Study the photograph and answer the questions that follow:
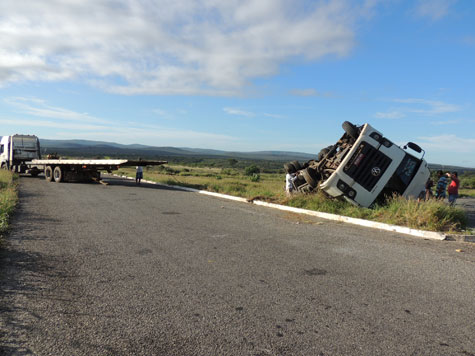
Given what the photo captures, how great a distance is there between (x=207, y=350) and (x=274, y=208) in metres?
9.80

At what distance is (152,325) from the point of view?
362 cm

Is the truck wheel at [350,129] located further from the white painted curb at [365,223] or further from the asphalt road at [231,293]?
the asphalt road at [231,293]

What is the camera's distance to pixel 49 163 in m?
21.8

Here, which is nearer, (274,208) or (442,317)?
(442,317)

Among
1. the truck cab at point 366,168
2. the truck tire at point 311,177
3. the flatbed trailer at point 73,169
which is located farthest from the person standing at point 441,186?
the flatbed trailer at point 73,169

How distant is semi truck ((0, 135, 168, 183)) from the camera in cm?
1940

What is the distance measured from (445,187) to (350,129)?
5892 mm

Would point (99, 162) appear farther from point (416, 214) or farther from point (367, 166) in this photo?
point (416, 214)

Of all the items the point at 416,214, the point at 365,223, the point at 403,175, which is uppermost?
the point at 403,175

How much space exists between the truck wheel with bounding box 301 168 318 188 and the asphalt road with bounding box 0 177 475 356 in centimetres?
429

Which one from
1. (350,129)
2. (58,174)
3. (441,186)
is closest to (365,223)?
(350,129)

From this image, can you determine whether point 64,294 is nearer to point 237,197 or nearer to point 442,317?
point 442,317

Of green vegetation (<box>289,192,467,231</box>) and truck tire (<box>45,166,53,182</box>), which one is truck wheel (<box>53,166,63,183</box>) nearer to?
truck tire (<box>45,166,53,182</box>)

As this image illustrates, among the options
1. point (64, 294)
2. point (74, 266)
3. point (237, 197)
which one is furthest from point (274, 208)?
point (64, 294)
